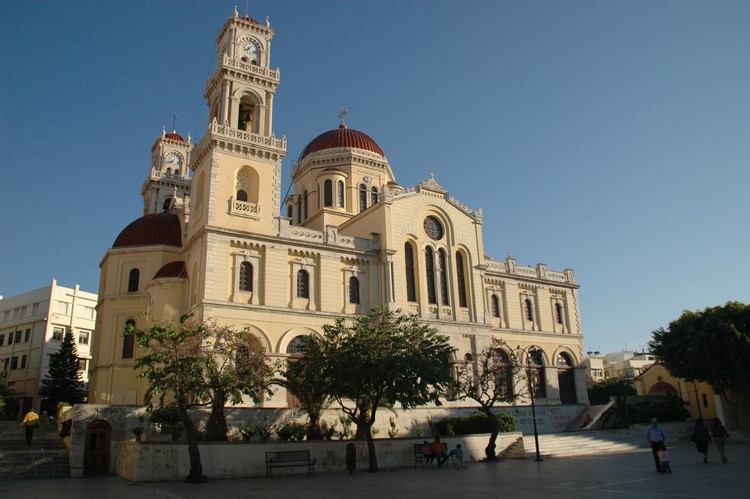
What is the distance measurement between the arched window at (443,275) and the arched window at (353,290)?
600 cm

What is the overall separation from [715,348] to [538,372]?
37.4 feet

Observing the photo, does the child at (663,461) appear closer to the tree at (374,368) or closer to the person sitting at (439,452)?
the tree at (374,368)

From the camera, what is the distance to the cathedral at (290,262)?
32.2 m

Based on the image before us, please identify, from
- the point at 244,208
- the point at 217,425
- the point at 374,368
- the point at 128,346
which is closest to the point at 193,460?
the point at 217,425

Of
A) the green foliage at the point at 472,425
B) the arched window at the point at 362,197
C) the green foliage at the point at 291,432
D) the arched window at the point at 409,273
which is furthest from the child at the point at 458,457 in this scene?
the arched window at the point at 362,197

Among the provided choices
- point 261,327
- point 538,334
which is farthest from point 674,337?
point 261,327

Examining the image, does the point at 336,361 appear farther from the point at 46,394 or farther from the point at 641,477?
the point at 46,394

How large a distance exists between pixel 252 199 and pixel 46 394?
24.6m

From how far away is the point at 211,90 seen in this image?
37938mm

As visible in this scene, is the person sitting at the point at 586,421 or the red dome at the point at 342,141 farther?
the red dome at the point at 342,141

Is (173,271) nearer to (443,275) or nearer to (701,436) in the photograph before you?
(443,275)

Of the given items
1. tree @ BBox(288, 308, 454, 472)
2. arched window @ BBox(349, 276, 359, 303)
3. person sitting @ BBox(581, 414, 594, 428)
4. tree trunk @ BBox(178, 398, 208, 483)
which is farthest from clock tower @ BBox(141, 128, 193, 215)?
person sitting @ BBox(581, 414, 594, 428)

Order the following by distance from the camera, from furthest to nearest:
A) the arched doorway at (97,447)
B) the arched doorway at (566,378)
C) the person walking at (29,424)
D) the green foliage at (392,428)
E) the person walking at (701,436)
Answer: the arched doorway at (566,378) → the green foliage at (392,428) → the person walking at (29,424) → the arched doorway at (97,447) → the person walking at (701,436)

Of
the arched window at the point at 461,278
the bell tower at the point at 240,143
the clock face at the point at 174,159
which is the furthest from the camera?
the clock face at the point at 174,159
